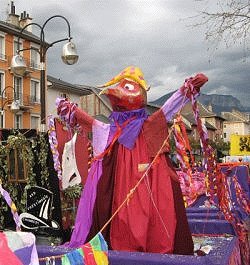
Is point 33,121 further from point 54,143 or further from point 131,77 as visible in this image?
point 131,77

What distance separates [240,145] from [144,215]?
10558 millimetres

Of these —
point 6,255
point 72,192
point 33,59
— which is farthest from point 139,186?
point 33,59

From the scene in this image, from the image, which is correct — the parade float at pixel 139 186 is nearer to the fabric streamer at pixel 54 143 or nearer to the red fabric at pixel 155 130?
the red fabric at pixel 155 130

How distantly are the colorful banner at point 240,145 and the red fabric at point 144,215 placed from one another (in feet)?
33.2

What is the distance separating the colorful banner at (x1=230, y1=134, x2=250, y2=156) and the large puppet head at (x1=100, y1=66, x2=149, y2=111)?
9.75 meters

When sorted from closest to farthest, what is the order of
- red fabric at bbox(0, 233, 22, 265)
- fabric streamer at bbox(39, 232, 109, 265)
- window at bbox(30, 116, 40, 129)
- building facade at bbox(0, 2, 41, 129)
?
red fabric at bbox(0, 233, 22, 265) → fabric streamer at bbox(39, 232, 109, 265) → building facade at bbox(0, 2, 41, 129) → window at bbox(30, 116, 40, 129)

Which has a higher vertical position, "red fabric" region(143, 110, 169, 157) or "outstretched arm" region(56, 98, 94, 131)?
"outstretched arm" region(56, 98, 94, 131)

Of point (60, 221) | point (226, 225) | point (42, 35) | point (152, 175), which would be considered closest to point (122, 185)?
point (152, 175)

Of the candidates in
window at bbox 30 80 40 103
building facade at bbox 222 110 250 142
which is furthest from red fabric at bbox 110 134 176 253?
building facade at bbox 222 110 250 142

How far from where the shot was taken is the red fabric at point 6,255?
153 cm

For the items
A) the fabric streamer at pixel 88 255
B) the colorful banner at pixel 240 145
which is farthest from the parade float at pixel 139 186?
the colorful banner at pixel 240 145

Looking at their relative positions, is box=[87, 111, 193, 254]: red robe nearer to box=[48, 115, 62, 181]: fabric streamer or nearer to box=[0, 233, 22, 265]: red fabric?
box=[48, 115, 62, 181]: fabric streamer

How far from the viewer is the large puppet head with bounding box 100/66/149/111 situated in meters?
3.67

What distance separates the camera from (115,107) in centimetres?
375
